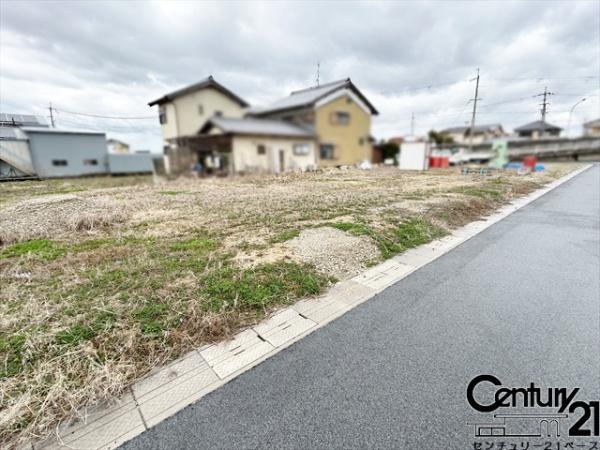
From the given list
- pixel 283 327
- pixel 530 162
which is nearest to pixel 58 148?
pixel 283 327

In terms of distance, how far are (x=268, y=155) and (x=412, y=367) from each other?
16.8ft

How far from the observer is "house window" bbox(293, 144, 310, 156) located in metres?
5.18

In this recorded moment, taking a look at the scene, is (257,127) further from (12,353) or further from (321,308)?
(12,353)

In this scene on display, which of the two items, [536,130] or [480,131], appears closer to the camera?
[536,130]

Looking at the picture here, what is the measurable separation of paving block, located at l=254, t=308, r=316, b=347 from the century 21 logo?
1121 mm

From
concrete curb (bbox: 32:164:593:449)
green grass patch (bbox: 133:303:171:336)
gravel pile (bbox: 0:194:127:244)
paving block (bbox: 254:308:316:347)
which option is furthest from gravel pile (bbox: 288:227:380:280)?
gravel pile (bbox: 0:194:127:244)

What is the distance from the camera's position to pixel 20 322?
2.03 meters

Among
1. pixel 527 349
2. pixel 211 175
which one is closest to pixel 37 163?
pixel 211 175

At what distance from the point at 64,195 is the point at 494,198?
10.9m

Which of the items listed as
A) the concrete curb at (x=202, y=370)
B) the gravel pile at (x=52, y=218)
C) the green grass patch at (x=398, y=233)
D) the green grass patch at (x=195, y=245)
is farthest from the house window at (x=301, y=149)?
the gravel pile at (x=52, y=218)

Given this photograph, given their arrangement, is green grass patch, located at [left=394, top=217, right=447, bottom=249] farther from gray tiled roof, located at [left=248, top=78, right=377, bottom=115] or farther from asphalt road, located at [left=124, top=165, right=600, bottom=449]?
gray tiled roof, located at [left=248, top=78, right=377, bottom=115]

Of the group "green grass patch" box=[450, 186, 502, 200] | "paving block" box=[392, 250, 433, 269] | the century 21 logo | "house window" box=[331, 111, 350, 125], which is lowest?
the century 21 logo

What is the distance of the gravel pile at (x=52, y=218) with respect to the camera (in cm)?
408

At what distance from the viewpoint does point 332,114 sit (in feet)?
16.0
